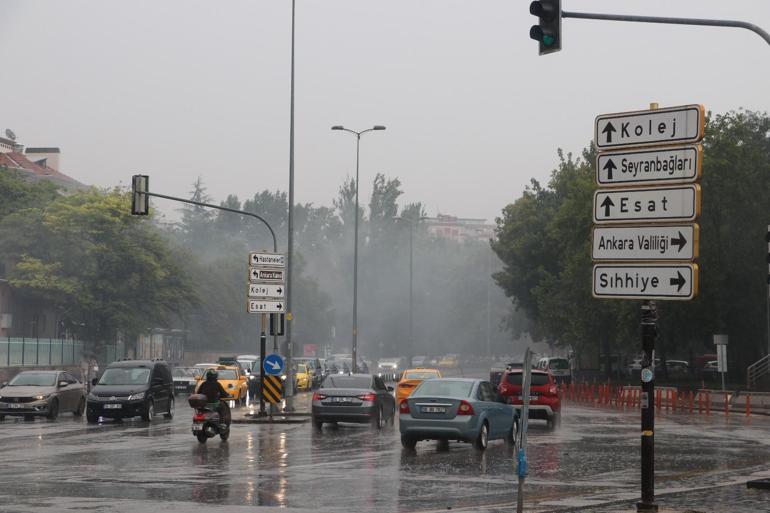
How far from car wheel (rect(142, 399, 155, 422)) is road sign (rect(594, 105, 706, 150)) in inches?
912

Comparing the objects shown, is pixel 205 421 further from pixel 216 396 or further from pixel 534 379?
pixel 534 379

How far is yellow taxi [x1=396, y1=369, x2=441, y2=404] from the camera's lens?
4056 cm

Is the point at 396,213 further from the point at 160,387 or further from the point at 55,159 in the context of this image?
the point at 160,387

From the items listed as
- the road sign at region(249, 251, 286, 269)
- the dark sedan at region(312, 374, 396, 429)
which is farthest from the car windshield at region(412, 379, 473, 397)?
the road sign at region(249, 251, 286, 269)

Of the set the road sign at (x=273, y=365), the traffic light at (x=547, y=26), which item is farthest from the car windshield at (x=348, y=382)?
the traffic light at (x=547, y=26)

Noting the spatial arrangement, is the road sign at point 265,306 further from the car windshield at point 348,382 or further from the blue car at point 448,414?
the blue car at point 448,414

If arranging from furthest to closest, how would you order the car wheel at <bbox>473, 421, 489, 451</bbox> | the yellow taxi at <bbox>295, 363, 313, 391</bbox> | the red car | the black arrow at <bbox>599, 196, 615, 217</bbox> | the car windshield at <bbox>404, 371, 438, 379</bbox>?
the yellow taxi at <bbox>295, 363, 313, 391</bbox> < the car windshield at <bbox>404, 371, 438, 379</bbox> < the red car < the car wheel at <bbox>473, 421, 489, 451</bbox> < the black arrow at <bbox>599, 196, 615, 217</bbox>

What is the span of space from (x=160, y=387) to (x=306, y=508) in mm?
22237

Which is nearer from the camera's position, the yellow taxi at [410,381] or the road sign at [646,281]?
the road sign at [646,281]

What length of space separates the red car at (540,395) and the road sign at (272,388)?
245 inches

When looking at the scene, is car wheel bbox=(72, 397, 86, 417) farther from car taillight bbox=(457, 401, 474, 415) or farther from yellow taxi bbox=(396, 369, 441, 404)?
car taillight bbox=(457, 401, 474, 415)

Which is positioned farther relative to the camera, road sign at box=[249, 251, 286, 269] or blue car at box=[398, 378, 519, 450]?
road sign at box=[249, 251, 286, 269]

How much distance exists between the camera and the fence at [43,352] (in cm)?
6284

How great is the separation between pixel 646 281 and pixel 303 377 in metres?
53.1
